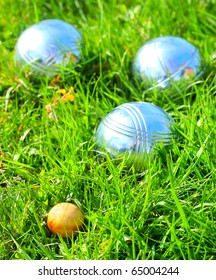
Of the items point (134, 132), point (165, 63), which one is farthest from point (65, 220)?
point (165, 63)

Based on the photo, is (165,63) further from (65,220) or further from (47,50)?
(65,220)

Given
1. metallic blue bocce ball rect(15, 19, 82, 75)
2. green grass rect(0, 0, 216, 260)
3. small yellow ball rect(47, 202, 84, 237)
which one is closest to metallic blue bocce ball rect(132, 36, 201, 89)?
green grass rect(0, 0, 216, 260)

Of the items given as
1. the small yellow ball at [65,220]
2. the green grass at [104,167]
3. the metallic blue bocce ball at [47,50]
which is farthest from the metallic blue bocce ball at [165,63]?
the small yellow ball at [65,220]

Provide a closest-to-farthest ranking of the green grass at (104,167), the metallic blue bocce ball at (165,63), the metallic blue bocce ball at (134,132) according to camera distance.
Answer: the green grass at (104,167) < the metallic blue bocce ball at (134,132) < the metallic blue bocce ball at (165,63)

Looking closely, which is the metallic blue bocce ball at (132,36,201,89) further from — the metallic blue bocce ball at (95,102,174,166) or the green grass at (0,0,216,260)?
the metallic blue bocce ball at (95,102,174,166)

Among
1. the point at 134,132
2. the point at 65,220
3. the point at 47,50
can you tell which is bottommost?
the point at 65,220

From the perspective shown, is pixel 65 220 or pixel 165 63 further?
pixel 165 63

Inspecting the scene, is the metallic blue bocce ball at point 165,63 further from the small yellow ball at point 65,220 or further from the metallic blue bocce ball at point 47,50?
the small yellow ball at point 65,220
